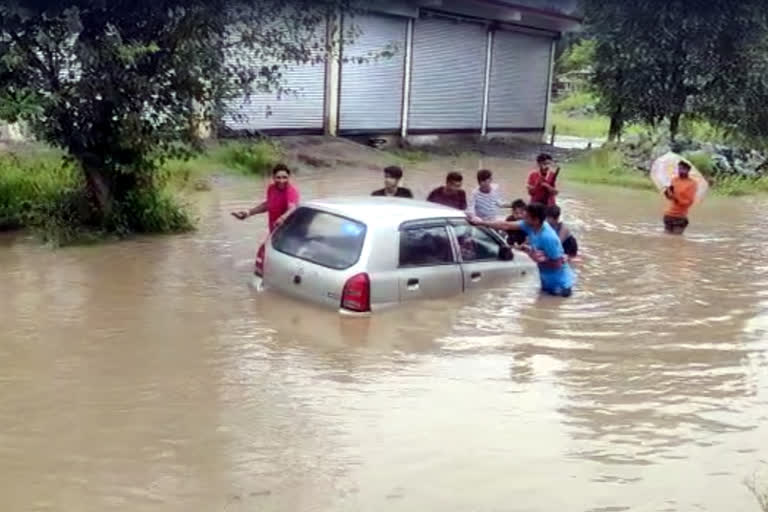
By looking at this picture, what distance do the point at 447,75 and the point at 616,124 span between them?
17.2 ft

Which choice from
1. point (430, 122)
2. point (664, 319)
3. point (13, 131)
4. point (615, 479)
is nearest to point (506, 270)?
point (664, 319)

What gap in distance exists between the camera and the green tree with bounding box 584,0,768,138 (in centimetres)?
2897

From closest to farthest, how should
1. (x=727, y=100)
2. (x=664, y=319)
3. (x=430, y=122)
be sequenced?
(x=664, y=319), (x=727, y=100), (x=430, y=122)

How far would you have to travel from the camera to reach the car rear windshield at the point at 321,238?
31.8 feet

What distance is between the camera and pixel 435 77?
3294cm

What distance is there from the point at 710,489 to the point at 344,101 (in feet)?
78.7

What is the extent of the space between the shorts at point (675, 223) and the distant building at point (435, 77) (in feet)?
34.5

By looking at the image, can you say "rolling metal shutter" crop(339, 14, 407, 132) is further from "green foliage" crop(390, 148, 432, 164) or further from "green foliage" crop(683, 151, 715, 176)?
"green foliage" crop(683, 151, 715, 176)

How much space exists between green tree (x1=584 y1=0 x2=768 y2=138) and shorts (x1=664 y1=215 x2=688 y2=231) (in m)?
13.7

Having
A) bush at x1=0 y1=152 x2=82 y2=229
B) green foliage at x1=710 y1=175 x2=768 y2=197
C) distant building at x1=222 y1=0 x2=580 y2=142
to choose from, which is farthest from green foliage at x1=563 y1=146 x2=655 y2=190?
bush at x1=0 y1=152 x2=82 y2=229

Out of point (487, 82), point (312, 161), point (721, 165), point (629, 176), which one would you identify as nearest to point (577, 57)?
point (487, 82)

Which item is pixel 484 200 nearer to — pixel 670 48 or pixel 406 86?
pixel 670 48

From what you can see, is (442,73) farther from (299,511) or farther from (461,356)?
(299,511)

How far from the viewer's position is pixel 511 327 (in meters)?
10.3
